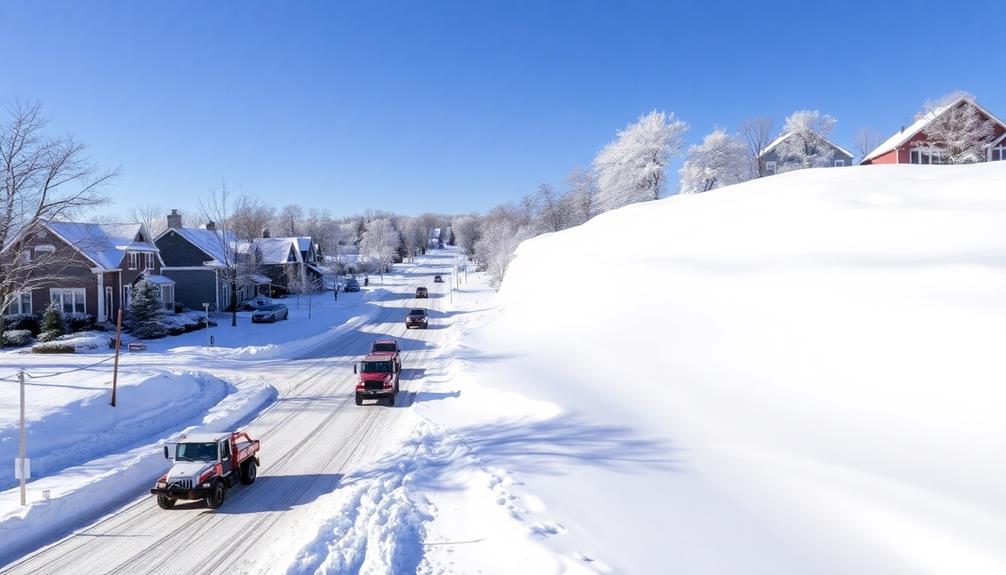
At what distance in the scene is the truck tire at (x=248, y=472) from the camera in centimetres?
1341

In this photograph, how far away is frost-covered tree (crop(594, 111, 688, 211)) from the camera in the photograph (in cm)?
5688

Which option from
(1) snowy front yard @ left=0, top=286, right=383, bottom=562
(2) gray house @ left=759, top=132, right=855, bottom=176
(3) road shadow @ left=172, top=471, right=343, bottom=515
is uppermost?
(2) gray house @ left=759, top=132, right=855, bottom=176

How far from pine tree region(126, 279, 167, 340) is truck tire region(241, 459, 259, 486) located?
29817 millimetres

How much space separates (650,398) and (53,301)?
143ft

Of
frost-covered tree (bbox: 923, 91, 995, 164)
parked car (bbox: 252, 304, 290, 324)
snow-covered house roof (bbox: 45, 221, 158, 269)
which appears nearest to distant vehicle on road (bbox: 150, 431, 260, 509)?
snow-covered house roof (bbox: 45, 221, 158, 269)

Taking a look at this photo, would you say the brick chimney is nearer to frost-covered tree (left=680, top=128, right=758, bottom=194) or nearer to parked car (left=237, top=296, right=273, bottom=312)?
parked car (left=237, top=296, right=273, bottom=312)

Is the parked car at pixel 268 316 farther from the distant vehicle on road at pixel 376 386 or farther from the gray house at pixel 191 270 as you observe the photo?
the distant vehicle on road at pixel 376 386

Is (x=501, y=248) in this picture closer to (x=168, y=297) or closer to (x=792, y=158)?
(x=792, y=158)

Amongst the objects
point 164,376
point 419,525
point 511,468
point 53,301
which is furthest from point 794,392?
point 53,301

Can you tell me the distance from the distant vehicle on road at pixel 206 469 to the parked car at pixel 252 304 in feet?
148

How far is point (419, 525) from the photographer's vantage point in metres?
10.6

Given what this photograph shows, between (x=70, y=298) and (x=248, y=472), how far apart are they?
119ft

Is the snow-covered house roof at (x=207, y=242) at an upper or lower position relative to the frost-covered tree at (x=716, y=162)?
lower

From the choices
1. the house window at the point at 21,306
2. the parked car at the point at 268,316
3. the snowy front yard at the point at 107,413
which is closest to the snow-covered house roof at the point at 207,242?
the parked car at the point at 268,316
